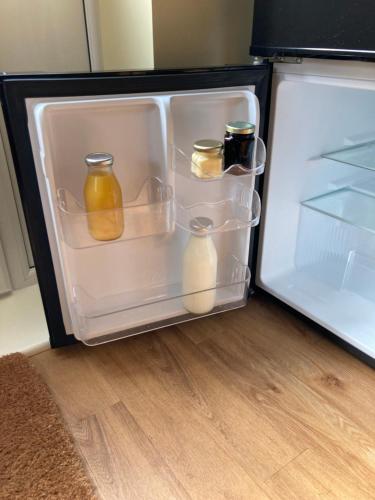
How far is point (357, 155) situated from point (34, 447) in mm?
1245

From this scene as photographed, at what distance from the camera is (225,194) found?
115 centimetres

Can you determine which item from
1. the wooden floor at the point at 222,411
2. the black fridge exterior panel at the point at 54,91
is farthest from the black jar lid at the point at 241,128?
the wooden floor at the point at 222,411

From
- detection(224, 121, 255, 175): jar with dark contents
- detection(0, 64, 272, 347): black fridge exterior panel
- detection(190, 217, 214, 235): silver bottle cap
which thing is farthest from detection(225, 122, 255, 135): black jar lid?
detection(190, 217, 214, 235): silver bottle cap

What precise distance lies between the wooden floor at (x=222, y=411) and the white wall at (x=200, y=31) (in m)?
0.83

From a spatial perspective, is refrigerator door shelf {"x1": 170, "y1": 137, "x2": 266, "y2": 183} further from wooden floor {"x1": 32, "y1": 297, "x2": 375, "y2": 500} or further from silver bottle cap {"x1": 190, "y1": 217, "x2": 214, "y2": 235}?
wooden floor {"x1": 32, "y1": 297, "x2": 375, "y2": 500}

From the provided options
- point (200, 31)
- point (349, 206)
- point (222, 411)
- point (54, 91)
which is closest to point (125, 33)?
point (200, 31)

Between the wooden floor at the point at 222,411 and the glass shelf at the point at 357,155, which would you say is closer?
the wooden floor at the point at 222,411

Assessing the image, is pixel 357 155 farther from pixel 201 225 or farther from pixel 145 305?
pixel 145 305

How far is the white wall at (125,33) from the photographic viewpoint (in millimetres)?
1146

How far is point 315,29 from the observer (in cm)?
91

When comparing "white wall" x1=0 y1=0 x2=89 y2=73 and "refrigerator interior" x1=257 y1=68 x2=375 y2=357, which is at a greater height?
"white wall" x1=0 y1=0 x2=89 y2=73

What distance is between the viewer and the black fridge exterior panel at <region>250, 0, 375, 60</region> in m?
0.82

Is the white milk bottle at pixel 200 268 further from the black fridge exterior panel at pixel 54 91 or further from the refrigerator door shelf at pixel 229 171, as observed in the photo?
the black fridge exterior panel at pixel 54 91

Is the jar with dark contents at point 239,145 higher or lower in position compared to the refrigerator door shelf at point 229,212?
higher
